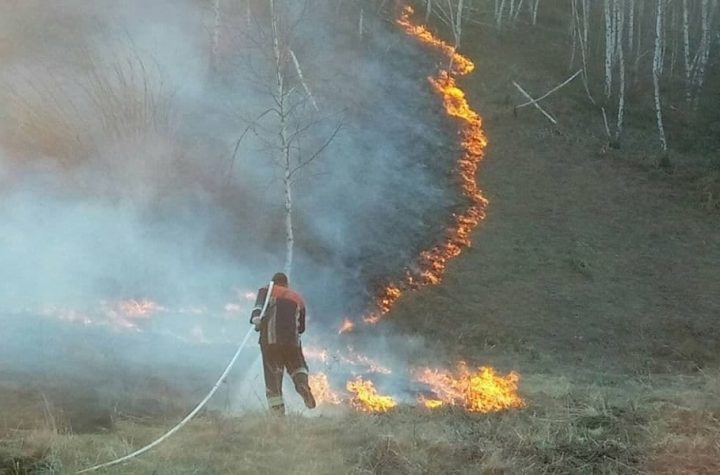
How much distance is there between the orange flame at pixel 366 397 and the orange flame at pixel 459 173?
3.71m

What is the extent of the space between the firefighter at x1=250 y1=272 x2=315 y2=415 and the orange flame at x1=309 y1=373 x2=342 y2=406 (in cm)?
209

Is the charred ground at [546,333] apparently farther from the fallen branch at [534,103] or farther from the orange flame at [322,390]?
the orange flame at [322,390]

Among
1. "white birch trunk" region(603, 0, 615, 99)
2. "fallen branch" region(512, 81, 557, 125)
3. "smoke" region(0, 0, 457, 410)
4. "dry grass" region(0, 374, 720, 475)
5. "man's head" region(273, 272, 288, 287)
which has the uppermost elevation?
"white birch trunk" region(603, 0, 615, 99)

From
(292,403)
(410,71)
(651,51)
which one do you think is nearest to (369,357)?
(292,403)

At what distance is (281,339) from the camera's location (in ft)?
32.4

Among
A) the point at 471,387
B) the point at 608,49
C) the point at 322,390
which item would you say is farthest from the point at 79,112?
the point at 608,49

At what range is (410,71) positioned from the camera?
93.2ft

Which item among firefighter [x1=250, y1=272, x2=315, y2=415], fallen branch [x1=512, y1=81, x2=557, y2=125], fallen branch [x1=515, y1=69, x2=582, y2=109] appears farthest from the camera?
fallen branch [x1=515, y1=69, x2=582, y2=109]

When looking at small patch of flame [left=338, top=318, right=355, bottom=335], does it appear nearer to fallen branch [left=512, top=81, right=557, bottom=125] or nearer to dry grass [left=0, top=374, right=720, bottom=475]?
dry grass [left=0, top=374, right=720, bottom=475]

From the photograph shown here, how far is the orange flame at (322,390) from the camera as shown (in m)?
12.5

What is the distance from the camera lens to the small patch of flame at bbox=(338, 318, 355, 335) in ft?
56.0

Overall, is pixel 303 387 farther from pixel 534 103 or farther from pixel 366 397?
pixel 534 103

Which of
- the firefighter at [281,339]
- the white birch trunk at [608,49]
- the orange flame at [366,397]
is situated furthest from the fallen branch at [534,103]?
the firefighter at [281,339]

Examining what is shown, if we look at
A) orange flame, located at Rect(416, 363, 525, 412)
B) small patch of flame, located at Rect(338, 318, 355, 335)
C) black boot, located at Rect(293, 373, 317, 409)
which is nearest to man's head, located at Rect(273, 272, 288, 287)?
black boot, located at Rect(293, 373, 317, 409)
